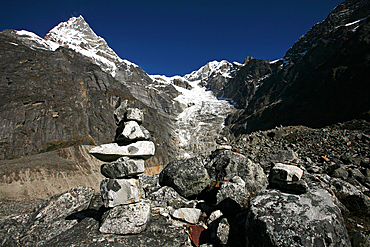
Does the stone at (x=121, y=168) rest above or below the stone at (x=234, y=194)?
above

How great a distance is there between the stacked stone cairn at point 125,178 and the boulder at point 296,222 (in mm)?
2679

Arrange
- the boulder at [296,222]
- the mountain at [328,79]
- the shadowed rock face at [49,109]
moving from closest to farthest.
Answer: the boulder at [296,222] < the shadowed rock face at [49,109] < the mountain at [328,79]

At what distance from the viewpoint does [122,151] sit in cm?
490

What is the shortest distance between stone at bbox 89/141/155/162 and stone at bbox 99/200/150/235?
4.27 ft

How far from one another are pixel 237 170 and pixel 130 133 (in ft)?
13.6

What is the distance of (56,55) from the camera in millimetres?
73125

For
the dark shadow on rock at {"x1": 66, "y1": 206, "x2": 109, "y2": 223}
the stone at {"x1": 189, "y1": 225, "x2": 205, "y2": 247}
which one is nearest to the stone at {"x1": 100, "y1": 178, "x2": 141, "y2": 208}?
the dark shadow on rock at {"x1": 66, "y1": 206, "x2": 109, "y2": 223}

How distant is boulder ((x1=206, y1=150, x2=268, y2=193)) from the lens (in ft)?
20.7

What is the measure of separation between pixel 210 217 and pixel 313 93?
74.9 meters

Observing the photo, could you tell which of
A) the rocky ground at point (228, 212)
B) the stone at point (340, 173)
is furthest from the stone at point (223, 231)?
the stone at point (340, 173)

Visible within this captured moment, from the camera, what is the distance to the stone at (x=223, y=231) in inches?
152

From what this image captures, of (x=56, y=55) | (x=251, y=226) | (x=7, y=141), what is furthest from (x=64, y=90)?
(x=251, y=226)

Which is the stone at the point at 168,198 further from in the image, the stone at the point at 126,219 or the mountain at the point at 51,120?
the mountain at the point at 51,120

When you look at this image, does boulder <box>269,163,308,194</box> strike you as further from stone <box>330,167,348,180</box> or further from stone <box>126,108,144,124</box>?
stone <box>330,167,348,180</box>
